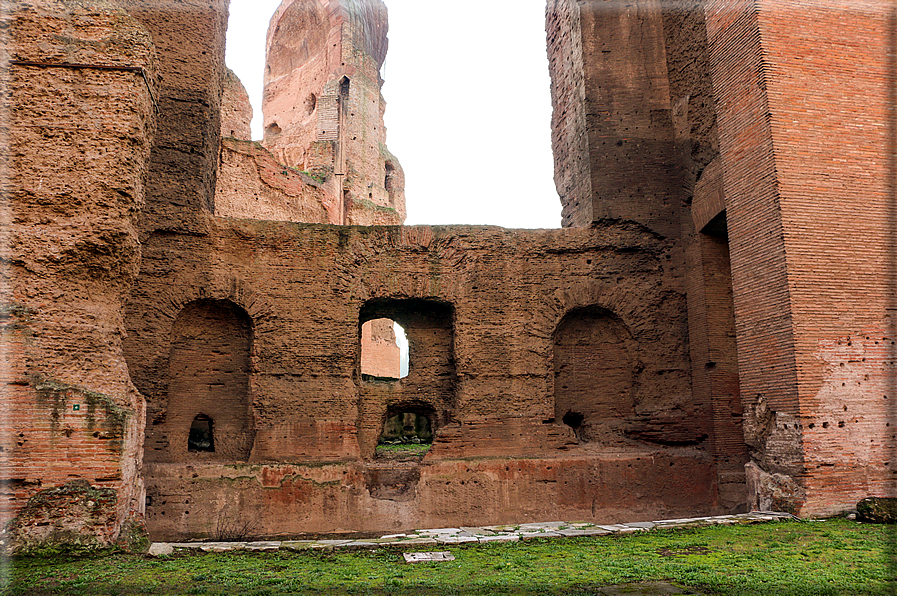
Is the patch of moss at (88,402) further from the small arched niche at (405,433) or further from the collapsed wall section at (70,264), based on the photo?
the small arched niche at (405,433)

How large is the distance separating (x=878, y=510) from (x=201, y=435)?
358 inches

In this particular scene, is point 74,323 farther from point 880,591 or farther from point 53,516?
point 880,591

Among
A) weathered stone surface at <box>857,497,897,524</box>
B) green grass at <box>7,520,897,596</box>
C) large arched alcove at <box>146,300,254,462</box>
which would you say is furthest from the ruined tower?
weathered stone surface at <box>857,497,897,524</box>

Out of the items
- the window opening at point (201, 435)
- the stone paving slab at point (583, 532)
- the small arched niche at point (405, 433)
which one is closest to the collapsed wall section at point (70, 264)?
the window opening at point (201, 435)

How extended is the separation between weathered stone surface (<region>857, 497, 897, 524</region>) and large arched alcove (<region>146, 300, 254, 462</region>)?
7.65 metres

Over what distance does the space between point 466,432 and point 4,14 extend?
7428 mm

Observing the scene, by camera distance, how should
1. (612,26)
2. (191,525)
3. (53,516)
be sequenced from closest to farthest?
(53,516) → (191,525) → (612,26)

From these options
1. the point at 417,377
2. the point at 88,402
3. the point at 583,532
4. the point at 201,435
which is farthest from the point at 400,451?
the point at 88,402

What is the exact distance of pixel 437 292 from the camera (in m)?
9.74

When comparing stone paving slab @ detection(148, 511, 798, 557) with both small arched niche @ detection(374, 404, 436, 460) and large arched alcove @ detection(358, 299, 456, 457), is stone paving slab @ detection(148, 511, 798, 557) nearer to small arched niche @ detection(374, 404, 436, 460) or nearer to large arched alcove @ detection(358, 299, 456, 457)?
large arched alcove @ detection(358, 299, 456, 457)

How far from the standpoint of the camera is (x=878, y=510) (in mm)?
6605

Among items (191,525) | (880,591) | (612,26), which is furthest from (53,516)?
(612,26)

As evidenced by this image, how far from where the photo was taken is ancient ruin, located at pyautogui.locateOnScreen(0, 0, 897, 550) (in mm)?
6203

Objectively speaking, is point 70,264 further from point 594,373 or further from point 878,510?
point 878,510
